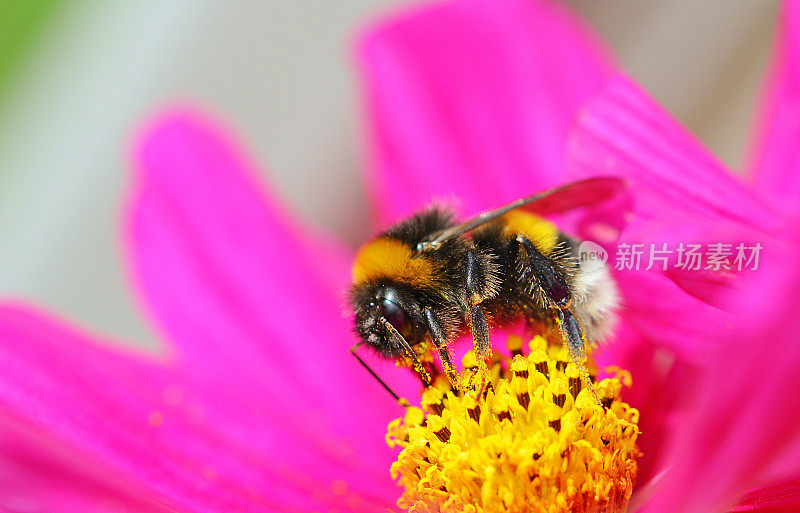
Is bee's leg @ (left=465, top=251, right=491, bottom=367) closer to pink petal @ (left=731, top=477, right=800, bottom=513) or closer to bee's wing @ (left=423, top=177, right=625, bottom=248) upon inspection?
bee's wing @ (left=423, top=177, right=625, bottom=248)

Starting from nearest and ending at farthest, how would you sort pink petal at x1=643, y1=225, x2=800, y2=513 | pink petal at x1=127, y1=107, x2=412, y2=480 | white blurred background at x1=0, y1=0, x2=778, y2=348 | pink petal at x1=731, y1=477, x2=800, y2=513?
pink petal at x1=643, y1=225, x2=800, y2=513, pink petal at x1=731, y1=477, x2=800, y2=513, pink petal at x1=127, y1=107, x2=412, y2=480, white blurred background at x1=0, y1=0, x2=778, y2=348

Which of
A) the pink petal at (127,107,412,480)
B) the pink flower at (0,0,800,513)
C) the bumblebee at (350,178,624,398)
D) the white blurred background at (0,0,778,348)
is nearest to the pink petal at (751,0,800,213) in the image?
the pink flower at (0,0,800,513)

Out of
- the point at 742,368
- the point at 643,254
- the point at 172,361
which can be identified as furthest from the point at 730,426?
the point at 172,361

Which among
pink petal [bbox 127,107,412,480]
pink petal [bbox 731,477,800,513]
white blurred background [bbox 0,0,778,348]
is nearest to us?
pink petal [bbox 731,477,800,513]

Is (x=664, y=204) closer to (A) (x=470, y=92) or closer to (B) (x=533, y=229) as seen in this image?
(B) (x=533, y=229)

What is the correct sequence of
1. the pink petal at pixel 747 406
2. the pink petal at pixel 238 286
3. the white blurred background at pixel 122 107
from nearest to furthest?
the pink petal at pixel 747 406 < the pink petal at pixel 238 286 < the white blurred background at pixel 122 107

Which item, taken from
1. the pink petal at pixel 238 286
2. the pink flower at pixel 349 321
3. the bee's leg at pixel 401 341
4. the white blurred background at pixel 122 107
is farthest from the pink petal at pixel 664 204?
the white blurred background at pixel 122 107

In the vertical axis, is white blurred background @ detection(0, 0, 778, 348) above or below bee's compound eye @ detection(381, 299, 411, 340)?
above

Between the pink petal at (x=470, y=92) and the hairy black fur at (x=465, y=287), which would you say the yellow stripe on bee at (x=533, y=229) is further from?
the pink petal at (x=470, y=92)
